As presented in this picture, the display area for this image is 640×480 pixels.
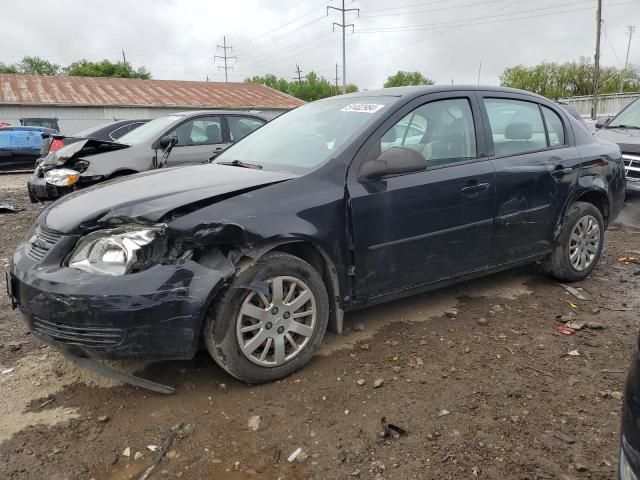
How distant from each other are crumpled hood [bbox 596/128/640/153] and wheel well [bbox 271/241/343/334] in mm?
5645

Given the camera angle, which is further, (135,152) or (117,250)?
(135,152)

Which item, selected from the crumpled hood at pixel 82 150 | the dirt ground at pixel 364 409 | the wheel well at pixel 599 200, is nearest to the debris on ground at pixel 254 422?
the dirt ground at pixel 364 409

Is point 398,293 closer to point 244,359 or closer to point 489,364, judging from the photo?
point 489,364

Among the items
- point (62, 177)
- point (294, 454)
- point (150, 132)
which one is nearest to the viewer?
point (294, 454)

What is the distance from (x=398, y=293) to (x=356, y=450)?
1.30 meters

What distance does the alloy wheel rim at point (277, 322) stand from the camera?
2.82 metres

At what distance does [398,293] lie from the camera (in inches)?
137

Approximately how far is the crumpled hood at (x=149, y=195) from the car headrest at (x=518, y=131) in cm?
194

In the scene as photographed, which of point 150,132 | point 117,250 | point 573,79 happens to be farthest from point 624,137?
point 573,79

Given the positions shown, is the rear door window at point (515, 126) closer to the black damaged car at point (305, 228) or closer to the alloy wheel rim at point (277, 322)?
the black damaged car at point (305, 228)

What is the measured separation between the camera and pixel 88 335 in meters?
2.56

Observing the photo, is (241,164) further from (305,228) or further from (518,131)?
(518,131)

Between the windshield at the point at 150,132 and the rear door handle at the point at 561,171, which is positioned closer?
the rear door handle at the point at 561,171

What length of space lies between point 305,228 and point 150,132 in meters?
5.54
